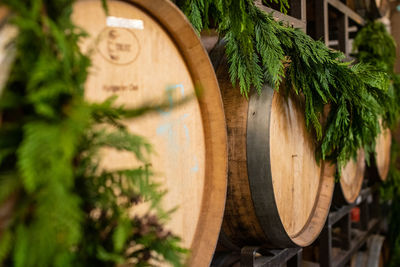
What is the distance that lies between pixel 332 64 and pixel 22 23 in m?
1.46

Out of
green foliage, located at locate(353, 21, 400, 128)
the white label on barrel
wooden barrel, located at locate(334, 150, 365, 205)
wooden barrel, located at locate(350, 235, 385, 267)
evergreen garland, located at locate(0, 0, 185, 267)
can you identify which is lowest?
wooden barrel, located at locate(350, 235, 385, 267)

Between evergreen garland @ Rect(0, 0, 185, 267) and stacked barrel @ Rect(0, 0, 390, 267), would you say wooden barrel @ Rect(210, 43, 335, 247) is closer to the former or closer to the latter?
stacked barrel @ Rect(0, 0, 390, 267)

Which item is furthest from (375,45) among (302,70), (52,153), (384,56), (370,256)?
(52,153)

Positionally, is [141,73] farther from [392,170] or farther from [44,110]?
[392,170]

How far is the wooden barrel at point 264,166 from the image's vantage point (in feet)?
4.47

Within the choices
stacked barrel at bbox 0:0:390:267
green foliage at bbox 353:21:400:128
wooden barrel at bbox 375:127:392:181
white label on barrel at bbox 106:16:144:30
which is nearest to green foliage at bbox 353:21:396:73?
green foliage at bbox 353:21:400:128

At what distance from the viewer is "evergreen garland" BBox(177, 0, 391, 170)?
1.21 meters

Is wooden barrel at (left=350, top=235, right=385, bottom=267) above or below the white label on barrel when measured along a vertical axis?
below

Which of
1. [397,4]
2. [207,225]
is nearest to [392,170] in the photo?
[397,4]

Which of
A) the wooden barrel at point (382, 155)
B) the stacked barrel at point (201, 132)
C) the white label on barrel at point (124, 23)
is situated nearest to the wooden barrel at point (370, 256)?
the wooden barrel at point (382, 155)

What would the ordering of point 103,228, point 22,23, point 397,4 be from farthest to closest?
point 397,4
point 103,228
point 22,23

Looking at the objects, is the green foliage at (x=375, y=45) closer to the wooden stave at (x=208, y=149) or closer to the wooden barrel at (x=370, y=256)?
the wooden barrel at (x=370, y=256)

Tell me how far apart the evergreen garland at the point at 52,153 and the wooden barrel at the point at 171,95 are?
151mm

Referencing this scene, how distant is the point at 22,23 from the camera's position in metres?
0.49
